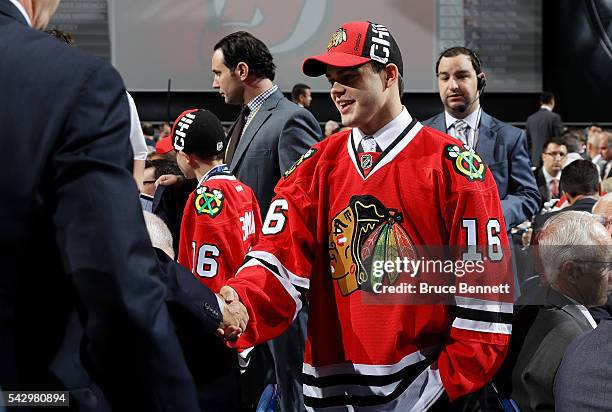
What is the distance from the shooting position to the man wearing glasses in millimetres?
8250

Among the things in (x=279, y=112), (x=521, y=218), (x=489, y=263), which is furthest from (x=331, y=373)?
(x=279, y=112)

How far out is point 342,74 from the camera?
260 cm

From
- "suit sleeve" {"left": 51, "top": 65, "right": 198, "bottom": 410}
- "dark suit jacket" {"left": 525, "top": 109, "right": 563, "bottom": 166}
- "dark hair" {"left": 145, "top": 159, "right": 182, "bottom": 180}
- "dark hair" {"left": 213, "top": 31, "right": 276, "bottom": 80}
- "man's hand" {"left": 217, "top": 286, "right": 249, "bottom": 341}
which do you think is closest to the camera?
"suit sleeve" {"left": 51, "top": 65, "right": 198, "bottom": 410}

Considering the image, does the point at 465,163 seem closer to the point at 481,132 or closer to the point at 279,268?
the point at 279,268

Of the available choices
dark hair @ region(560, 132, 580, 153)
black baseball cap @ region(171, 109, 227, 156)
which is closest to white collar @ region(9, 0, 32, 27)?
black baseball cap @ region(171, 109, 227, 156)

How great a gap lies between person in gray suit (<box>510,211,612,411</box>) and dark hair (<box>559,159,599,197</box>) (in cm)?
266

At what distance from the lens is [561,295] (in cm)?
276

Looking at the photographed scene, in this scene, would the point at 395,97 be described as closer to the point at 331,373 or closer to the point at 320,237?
the point at 320,237

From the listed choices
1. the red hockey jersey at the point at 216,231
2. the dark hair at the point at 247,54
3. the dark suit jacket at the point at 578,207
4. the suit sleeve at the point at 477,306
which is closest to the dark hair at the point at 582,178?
the dark suit jacket at the point at 578,207

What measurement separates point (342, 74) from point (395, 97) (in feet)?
0.55

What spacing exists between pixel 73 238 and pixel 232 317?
2.85ft

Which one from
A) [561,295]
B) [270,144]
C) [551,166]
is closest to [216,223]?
[270,144]

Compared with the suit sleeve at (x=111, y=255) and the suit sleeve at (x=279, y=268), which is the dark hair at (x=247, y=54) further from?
the suit sleeve at (x=111, y=255)

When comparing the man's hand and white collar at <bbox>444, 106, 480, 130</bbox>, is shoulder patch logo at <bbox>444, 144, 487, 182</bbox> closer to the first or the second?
the man's hand
